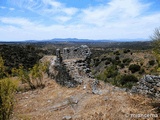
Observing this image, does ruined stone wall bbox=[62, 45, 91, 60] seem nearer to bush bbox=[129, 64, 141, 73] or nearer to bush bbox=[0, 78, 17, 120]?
bush bbox=[0, 78, 17, 120]

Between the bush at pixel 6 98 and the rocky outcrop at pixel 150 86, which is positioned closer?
the bush at pixel 6 98

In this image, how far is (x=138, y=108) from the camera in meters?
8.29

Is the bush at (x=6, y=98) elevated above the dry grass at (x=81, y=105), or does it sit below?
above

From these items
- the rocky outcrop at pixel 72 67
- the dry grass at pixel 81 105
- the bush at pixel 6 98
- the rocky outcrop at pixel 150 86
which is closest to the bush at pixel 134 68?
the rocky outcrop at pixel 72 67

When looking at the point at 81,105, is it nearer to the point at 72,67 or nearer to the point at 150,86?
A: the point at 150,86

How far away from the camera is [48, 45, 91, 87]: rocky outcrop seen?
13.4 meters

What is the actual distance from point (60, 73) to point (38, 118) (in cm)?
563

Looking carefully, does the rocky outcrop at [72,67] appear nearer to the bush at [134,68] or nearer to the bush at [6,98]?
the bush at [6,98]

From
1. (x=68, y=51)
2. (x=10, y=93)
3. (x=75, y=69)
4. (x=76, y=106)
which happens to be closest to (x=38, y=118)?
(x=76, y=106)

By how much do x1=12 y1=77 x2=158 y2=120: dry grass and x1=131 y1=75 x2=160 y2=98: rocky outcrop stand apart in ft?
0.97

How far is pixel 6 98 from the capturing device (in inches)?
283

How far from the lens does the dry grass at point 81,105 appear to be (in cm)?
→ 835

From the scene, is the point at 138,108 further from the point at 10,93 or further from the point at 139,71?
the point at 139,71

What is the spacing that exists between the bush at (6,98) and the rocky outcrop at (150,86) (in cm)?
515
